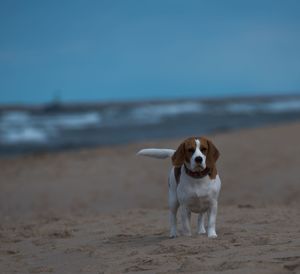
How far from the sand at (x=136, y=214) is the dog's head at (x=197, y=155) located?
0.71 metres

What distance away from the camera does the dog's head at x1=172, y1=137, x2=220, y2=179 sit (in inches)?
245

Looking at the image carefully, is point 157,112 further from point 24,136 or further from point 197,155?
point 197,155

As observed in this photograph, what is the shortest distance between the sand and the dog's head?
2.33 ft

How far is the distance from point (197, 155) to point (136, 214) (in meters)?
3.61

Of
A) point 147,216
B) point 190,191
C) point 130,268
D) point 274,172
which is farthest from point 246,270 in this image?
point 274,172

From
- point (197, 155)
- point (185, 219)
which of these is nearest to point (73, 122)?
point (185, 219)

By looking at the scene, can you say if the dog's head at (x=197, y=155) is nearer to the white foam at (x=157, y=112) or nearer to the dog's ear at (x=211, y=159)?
the dog's ear at (x=211, y=159)

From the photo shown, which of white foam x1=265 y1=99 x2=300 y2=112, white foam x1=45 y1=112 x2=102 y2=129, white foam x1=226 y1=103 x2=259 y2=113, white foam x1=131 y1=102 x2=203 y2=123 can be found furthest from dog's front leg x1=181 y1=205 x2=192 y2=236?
white foam x1=265 y1=99 x2=300 y2=112

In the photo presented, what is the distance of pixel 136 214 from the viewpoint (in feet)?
31.6

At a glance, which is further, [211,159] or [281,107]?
[281,107]

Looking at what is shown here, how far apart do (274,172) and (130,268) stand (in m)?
9.31

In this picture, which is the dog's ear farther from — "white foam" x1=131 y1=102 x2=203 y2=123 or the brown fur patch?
"white foam" x1=131 y1=102 x2=203 y2=123

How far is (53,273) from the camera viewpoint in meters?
5.79

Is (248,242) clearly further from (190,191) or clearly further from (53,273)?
(53,273)
